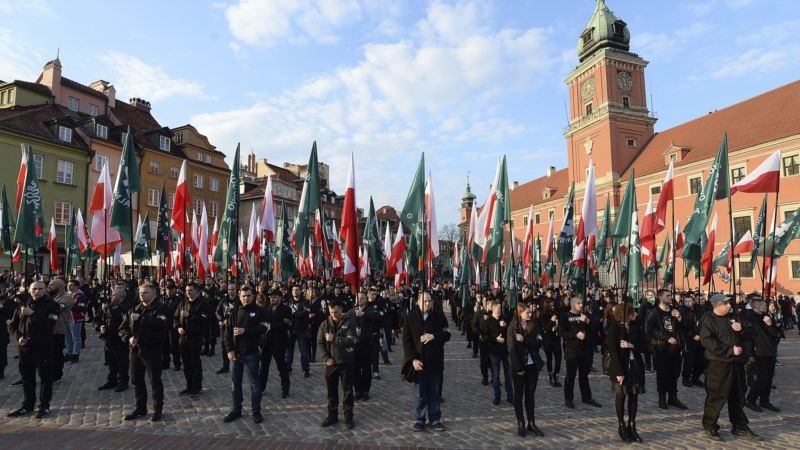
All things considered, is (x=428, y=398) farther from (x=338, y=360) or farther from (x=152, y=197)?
(x=152, y=197)

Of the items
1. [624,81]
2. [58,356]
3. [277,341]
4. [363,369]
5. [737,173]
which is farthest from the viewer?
[624,81]

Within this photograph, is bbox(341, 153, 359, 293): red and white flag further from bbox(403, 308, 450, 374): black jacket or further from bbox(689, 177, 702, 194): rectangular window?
bbox(689, 177, 702, 194): rectangular window

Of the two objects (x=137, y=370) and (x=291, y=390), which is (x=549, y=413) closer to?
(x=291, y=390)

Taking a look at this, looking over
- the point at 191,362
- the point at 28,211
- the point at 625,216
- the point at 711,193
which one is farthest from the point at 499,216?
the point at 28,211

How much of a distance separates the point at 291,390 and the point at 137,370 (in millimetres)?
2834

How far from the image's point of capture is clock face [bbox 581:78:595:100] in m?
55.5

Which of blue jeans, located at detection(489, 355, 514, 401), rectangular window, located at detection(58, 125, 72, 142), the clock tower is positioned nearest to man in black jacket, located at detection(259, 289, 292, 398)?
blue jeans, located at detection(489, 355, 514, 401)

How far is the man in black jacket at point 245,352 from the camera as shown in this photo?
7.03 m

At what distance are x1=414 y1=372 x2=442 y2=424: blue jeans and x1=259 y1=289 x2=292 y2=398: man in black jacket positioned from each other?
2747 millimetres

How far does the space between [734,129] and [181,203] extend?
46.9 metres

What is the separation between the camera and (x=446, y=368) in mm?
11586

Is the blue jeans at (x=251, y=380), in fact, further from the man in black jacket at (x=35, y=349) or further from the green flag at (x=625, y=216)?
the green flag at (x=625, y=216)

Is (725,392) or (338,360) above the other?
(338,360)

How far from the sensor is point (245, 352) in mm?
7078
